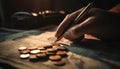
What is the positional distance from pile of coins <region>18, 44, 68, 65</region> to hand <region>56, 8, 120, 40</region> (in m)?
0.13

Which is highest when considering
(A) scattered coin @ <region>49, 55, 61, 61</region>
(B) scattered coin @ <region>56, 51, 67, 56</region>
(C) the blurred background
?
(C) the blurred background

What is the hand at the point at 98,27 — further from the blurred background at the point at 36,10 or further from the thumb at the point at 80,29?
the blurred background at the point at 36,10

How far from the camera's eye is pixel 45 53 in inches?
35.2

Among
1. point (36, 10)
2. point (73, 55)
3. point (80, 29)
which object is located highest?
point (36, 10)

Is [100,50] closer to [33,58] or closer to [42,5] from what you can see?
[33,58]

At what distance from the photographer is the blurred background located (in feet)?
5.16

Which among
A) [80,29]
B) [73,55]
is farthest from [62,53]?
[80,29]

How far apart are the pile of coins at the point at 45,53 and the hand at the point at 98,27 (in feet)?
0.43

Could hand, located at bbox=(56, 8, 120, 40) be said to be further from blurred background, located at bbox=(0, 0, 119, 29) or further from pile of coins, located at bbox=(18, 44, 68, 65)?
blurred background, located at bbox=(0, 0, 119, 29)

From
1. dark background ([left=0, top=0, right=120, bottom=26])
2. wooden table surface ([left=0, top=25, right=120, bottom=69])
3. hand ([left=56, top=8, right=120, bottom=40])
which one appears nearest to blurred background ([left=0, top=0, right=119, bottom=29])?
dark background ([left=0, top=0, right=120, bottom=26])

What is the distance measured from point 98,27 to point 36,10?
111 centimetres

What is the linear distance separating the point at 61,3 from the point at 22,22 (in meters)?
0.59

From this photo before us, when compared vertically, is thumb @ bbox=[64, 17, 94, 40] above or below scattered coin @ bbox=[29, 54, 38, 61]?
→ above

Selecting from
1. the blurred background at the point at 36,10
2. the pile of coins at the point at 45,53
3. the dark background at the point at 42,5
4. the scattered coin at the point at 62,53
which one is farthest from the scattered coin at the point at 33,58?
the dark background at the point at 42,5
